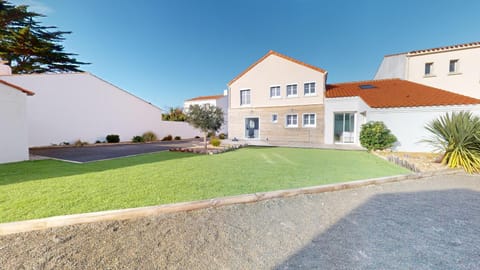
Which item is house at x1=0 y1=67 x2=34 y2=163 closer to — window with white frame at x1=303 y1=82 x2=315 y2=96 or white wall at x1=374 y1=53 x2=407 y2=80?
window with white frame at x1=303 y1=82 x2=315 y2=96

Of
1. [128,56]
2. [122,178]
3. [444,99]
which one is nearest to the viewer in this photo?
[122,178]

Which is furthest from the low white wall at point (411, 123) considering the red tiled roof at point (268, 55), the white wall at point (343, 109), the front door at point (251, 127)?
the front door at point (251, 127)

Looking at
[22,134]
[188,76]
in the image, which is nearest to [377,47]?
[188,76]

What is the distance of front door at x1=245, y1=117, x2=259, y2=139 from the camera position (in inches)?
818

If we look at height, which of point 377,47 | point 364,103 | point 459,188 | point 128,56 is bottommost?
point 459,188

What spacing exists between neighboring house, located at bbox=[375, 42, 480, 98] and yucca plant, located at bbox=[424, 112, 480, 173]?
11.0m

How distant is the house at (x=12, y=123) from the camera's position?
309 inches

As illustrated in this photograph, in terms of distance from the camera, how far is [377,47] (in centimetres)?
1998

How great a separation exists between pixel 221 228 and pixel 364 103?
599 inches

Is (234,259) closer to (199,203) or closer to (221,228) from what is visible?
(221,228)

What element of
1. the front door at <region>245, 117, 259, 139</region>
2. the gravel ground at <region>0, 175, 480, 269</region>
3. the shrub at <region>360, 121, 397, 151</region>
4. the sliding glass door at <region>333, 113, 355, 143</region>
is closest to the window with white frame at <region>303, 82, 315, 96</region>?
the sliding glass door at <region>333, 113, 355, 143</region>

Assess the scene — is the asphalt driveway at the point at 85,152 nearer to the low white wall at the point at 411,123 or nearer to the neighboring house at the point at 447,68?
the low white wall at the point at 411,123

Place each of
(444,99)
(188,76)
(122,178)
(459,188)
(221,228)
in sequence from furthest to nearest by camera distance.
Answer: (188,76), (444,99), (122,178), (459,188), (221,228)

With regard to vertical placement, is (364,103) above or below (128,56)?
below
